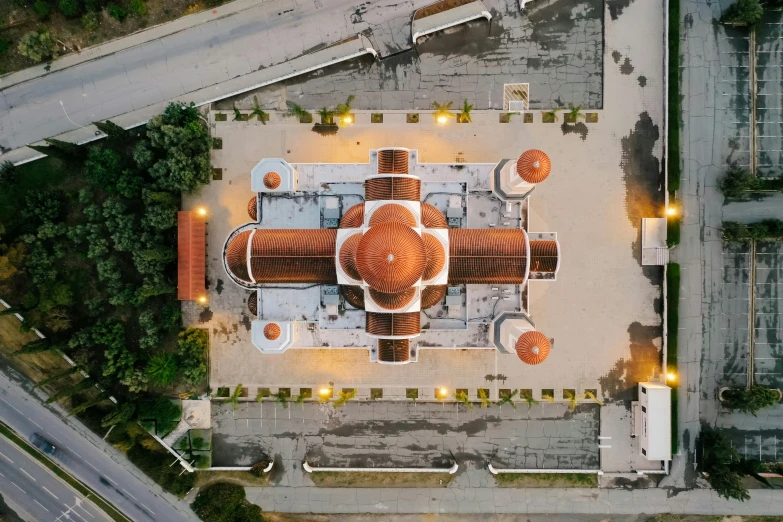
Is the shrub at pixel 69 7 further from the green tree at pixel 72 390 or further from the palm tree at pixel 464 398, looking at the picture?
the palm tree at pixel 464 398

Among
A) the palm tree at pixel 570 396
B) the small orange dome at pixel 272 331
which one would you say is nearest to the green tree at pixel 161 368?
the small orange dome at pixel 272 331

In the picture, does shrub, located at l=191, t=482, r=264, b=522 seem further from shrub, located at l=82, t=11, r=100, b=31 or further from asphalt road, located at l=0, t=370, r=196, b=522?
shrub, located at l=82, t=11, r=100, b=31

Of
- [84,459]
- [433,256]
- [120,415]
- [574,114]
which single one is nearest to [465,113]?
[574,114]

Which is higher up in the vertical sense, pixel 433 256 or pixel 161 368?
pixel 433 256

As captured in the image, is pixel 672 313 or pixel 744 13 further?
pixel 672 313

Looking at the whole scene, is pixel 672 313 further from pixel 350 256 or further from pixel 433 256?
pixel 350 256

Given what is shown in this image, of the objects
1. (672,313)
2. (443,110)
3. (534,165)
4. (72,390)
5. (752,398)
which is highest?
(443,110)

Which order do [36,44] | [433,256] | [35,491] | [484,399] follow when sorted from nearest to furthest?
[433,256] < [484,399] < [36,44] < [35,491]
